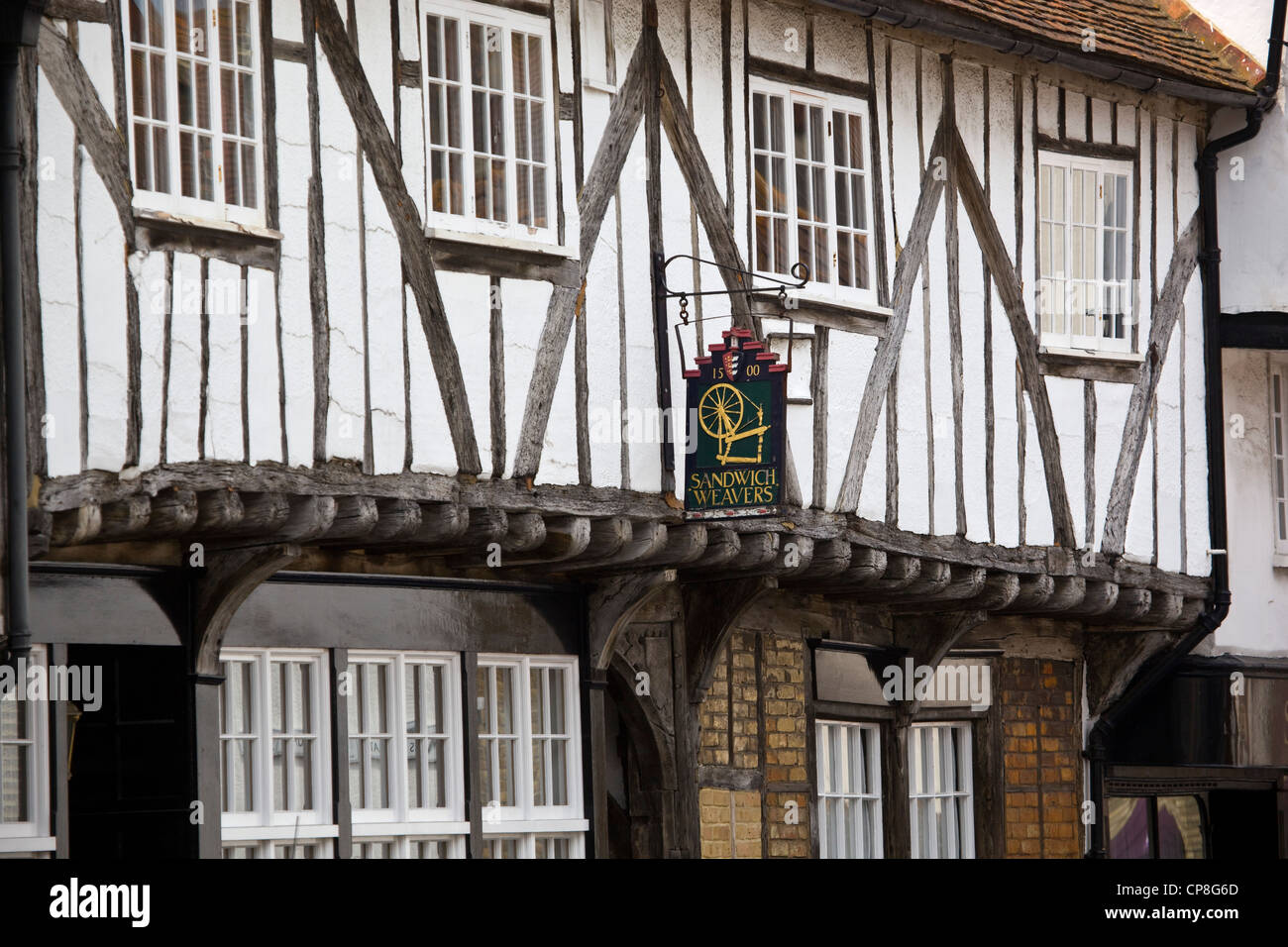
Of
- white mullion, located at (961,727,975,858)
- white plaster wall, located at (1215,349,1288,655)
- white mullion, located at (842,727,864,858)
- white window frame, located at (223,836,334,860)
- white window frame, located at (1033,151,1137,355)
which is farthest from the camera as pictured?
white plaster wall, located at (1215,349,1288,655)

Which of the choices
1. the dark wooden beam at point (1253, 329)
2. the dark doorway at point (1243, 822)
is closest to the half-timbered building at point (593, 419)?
the dark wooden beam at point (1253, 329)

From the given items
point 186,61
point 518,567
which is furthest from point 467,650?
point 186,61

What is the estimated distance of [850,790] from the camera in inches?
519

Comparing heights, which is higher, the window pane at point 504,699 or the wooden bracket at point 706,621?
the wooden bracket at point 706,621

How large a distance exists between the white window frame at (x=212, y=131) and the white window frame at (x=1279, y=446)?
8.57 metres

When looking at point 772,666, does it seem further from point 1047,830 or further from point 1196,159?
point 1196,159

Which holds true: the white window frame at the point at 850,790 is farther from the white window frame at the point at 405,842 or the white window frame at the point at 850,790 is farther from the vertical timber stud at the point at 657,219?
the white window frame at the point at 405,842

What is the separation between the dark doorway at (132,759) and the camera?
9125mm

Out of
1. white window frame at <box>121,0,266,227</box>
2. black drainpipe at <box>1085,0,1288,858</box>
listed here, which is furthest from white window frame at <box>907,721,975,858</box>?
white window frame at <box>121,0,266,227</box>

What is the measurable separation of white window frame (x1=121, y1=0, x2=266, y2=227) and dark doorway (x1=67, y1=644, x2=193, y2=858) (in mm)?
1863

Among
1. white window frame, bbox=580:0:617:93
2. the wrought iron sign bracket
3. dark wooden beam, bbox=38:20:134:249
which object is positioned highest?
white window frame, bbox=580:0:617:93

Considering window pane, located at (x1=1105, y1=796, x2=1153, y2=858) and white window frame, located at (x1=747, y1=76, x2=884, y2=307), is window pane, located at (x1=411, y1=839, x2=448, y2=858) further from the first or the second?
window pane, located at (x1=1105, y1=796, x2=1153, y2=858)

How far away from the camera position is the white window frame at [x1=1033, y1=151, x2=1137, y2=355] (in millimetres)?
13523

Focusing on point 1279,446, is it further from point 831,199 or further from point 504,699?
point 504,699
